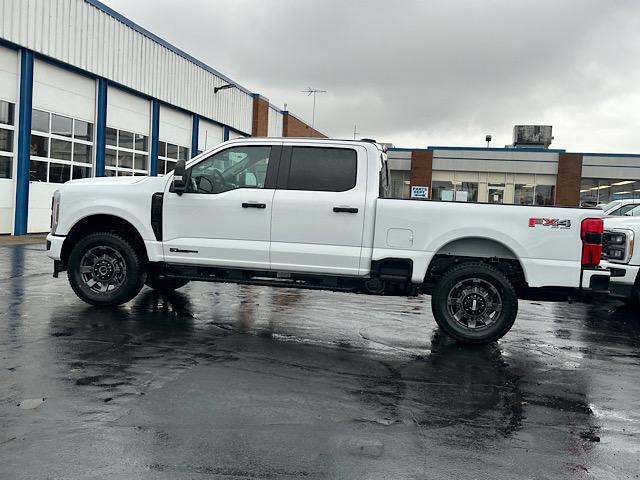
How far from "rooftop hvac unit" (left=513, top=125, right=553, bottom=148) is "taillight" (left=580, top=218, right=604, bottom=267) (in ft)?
137

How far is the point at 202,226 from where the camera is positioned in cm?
764

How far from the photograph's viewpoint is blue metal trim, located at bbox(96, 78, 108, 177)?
22.3 metres

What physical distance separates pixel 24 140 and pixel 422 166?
91.7 feet

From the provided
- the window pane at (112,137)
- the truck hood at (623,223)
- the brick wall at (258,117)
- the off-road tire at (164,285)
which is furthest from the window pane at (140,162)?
the truck hood at (623,223)

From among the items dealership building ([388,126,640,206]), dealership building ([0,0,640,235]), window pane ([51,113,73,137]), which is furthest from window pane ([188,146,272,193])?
dealership building ([388,126,640,206])

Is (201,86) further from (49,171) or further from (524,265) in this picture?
(524,265)

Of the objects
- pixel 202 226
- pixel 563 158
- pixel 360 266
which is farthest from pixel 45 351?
pixel 563 158

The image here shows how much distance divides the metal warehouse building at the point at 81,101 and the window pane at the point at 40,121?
0.03m

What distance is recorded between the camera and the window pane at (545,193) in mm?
40500

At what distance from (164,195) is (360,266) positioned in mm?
2572

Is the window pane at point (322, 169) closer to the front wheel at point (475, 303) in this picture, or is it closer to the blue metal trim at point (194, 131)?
the front wheel at point (475, 303)

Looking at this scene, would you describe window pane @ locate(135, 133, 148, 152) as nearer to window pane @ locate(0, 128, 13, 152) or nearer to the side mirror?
window pane @ locate(0, 128, 13, 152)

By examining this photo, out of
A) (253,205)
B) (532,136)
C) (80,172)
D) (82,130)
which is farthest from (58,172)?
(532,136)

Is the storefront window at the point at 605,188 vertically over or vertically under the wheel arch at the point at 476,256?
over
